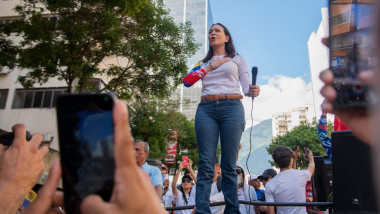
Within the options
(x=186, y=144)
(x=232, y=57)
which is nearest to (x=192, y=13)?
(x=186, y=144)

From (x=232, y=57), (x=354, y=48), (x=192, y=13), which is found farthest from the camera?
(x=192, y=13)

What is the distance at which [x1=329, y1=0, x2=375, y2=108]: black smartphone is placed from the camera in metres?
0.79

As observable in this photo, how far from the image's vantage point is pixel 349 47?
2.88 feet

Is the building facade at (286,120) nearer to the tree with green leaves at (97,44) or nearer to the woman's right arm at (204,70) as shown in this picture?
the tree with green leaves at (97,44)

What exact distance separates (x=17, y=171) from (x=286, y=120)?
15433 cm

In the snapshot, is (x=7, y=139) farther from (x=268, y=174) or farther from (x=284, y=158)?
(x=268, y=174)

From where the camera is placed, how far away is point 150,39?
42.1ft

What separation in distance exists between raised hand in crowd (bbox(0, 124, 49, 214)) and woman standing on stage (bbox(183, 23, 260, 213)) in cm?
205

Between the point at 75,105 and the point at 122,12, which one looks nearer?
the point at 75,105

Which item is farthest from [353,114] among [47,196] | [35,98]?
[35,98]

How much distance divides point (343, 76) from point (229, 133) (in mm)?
2214

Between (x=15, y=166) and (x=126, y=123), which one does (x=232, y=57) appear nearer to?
(x=15, y=166)

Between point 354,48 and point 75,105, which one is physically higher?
point 354,48

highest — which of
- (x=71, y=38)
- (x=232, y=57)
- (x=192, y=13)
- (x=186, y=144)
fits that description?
(x=192, y=13)
